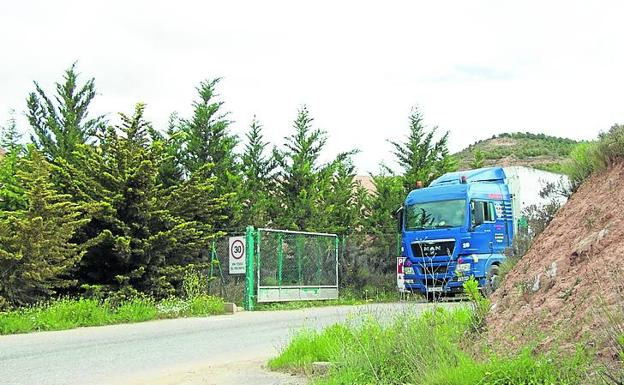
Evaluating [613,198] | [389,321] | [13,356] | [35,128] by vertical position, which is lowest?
[13,356]

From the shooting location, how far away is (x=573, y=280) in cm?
589

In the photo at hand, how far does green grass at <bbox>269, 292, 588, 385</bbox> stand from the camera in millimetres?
4957

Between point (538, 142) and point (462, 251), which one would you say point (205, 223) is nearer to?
point (462, 251)

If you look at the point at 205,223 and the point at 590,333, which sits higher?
the point at 205,223

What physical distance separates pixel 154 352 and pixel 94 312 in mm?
5270

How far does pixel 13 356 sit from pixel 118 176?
8.03 metres

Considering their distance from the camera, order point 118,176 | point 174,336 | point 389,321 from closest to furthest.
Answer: point 389,321
point 174,336
point 118,176

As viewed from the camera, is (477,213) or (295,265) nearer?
(477,213)

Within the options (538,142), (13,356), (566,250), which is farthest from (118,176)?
(538,142)

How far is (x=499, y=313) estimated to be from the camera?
6453 millimetres

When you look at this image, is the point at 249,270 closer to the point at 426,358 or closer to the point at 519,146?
the point at 426,358

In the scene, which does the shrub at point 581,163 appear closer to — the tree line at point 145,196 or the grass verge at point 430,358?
the grass verge at point 430,358

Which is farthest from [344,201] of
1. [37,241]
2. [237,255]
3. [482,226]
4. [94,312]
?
[37,241]

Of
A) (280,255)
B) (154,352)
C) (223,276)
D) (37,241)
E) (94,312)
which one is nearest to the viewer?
(154,352)
